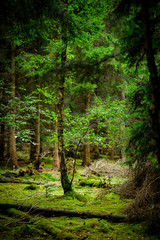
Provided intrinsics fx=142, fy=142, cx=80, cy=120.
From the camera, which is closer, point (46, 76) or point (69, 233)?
point (46, 76)

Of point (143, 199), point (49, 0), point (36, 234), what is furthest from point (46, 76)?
point (143, 199)

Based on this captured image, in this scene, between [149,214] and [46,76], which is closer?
[46,76]

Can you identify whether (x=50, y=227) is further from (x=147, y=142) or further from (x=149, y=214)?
(x=147, y=142)

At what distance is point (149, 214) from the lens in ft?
12.5

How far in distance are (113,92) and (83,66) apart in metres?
14.1

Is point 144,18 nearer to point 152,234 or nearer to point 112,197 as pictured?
point 152,234

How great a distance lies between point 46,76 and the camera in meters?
2.83

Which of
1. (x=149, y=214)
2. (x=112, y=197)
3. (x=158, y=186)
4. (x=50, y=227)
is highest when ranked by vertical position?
→ (x=158, y=186)

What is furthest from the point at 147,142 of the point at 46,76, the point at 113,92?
the point at 113,92

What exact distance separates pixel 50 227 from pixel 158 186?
10.9ft

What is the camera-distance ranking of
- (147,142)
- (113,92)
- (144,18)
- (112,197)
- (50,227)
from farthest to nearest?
(113,92)
(112,197)
(50,227)
(147,142)
(144,18)

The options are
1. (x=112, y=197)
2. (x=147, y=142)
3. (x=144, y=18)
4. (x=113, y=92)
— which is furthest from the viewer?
(x=113, y=92)

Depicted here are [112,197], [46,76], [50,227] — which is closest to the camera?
[46,76]

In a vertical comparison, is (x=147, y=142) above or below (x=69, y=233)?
above
